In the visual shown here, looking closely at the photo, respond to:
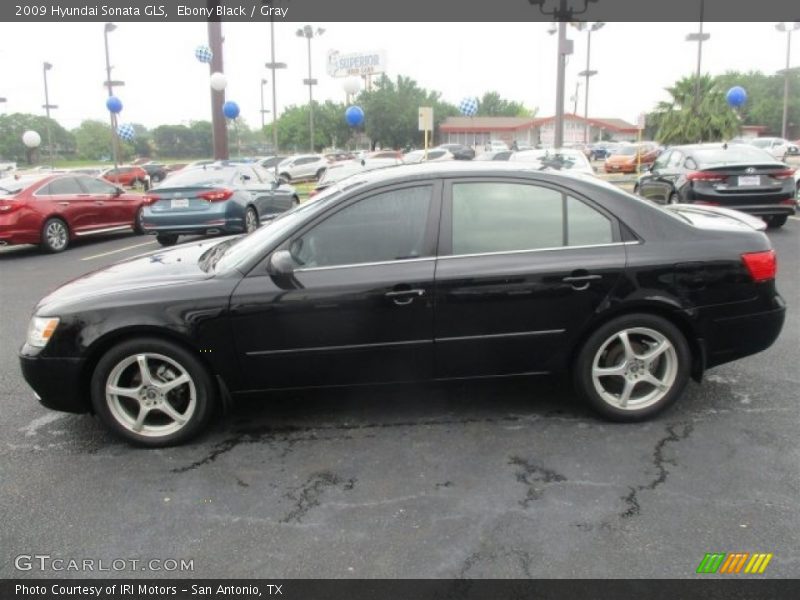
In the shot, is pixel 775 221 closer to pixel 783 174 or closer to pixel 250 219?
pixel 783 174

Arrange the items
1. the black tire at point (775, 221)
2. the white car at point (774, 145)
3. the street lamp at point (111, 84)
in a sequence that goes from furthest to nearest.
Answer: the white car at point (774, 145)
the street lamp at point (111, 84)
the black tire at point (775, 221)

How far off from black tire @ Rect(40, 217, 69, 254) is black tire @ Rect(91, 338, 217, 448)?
8.73 metres

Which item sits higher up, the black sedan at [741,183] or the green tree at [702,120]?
the green tree at [702,120]

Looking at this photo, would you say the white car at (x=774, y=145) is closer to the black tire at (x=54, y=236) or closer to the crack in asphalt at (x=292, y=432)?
the black tire at (x=54, y=236)

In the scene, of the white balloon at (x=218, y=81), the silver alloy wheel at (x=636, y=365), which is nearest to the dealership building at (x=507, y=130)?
the white balloon at (x=218, y=81)

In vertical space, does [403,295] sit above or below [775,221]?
above

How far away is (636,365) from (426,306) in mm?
1268

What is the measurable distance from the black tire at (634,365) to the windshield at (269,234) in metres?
1.66

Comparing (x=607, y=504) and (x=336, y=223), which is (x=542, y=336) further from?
(x=336, y=223)

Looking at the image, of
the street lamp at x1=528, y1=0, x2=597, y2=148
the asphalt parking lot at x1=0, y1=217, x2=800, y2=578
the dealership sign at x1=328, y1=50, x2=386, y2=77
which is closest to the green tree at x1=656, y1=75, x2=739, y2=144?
the street lamp at x1=528, y1=0, x2=597, y2=148

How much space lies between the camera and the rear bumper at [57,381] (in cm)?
360

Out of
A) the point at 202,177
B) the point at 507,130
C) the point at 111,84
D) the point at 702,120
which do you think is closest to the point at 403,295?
the point at 202,177

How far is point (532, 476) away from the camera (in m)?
3.31

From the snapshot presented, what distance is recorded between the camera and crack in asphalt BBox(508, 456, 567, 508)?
315 centimetres
